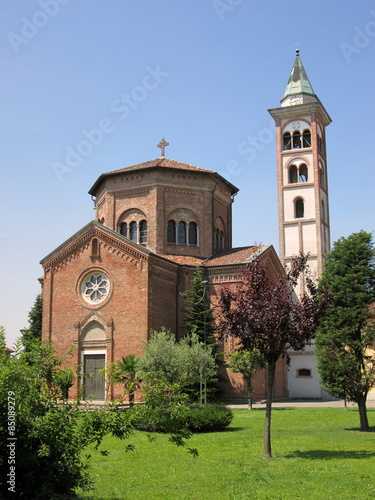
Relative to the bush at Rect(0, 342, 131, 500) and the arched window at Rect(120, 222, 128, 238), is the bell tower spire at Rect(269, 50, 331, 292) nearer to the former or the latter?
the arched window at Rect(120, 222, 128, 238)

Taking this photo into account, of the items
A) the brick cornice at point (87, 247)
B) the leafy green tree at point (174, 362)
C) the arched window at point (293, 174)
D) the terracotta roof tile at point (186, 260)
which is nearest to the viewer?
the leafy green tree at point (174, 362)

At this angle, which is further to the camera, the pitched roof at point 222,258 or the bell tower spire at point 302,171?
the bell tower spire at point 302,171

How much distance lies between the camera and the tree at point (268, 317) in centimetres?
1354

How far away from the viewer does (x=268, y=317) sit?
1345 cm

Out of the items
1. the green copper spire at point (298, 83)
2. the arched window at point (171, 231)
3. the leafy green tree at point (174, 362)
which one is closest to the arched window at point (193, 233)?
the arched window at point (171, 231)

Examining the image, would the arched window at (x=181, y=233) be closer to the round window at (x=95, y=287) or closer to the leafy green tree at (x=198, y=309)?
the leafy green tree at (x=198, y=309)

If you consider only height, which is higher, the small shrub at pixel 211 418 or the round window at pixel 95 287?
the round window at pixel 95 287

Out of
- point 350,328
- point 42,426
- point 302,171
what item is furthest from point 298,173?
point 42,426

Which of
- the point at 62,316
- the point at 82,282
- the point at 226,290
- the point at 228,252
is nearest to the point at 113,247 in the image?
the point at 82,282

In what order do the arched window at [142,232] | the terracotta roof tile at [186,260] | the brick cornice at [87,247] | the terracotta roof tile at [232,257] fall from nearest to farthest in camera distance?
the brick cornice at [87,247] < the terracotta roof tile at [232,257] < the terracotta roof tile at [186,260] < the arched window at [142,232]

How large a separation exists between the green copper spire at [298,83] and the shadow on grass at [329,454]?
3399cm

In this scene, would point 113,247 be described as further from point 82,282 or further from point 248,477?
point 248,477

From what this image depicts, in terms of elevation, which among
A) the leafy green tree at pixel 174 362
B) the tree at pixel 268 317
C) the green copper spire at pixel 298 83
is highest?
the green copper spire at pixel 298 83

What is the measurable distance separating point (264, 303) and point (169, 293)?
19.4 m
